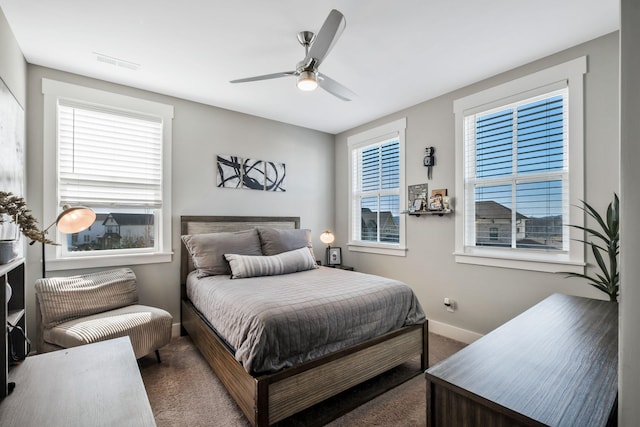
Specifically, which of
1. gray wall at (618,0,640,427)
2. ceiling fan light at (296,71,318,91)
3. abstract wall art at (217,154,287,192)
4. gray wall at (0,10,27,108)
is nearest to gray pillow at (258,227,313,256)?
abstract wall art at (217,154,287,192)

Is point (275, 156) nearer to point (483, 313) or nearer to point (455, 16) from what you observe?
point (455, 16)

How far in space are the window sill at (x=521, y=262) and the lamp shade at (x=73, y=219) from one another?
330cm

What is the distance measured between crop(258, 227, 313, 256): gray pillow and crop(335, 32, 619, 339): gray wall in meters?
1.18

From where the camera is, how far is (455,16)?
2.07 metres

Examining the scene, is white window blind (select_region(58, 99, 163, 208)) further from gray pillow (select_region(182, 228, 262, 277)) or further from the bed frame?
the bed frame

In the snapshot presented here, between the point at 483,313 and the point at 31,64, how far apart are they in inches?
185

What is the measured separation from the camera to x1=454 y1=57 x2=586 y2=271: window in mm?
2461

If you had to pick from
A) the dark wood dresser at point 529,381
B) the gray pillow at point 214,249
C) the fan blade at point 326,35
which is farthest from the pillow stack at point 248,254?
the dark wood dresser at point 529,381

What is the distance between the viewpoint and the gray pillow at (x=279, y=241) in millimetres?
3400

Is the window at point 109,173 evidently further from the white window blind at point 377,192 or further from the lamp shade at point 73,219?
the white window blind at point 377,192

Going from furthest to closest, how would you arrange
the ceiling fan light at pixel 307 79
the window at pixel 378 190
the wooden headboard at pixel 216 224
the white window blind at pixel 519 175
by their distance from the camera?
the window at pixel 378 190 < the wooden headboard at pixel 216 224 < the white window blind at pixel 519 175 < the ceiling fan light at pixel 307 79

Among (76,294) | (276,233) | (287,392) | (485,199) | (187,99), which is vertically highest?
(187,99)

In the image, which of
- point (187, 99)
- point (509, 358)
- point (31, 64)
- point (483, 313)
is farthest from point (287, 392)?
point (31, 64)

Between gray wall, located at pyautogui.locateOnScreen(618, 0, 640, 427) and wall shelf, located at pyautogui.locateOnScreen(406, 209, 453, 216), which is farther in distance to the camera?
wall shelf, located at pyautogui.locateOnScreen(406, 209, 453, 216)
